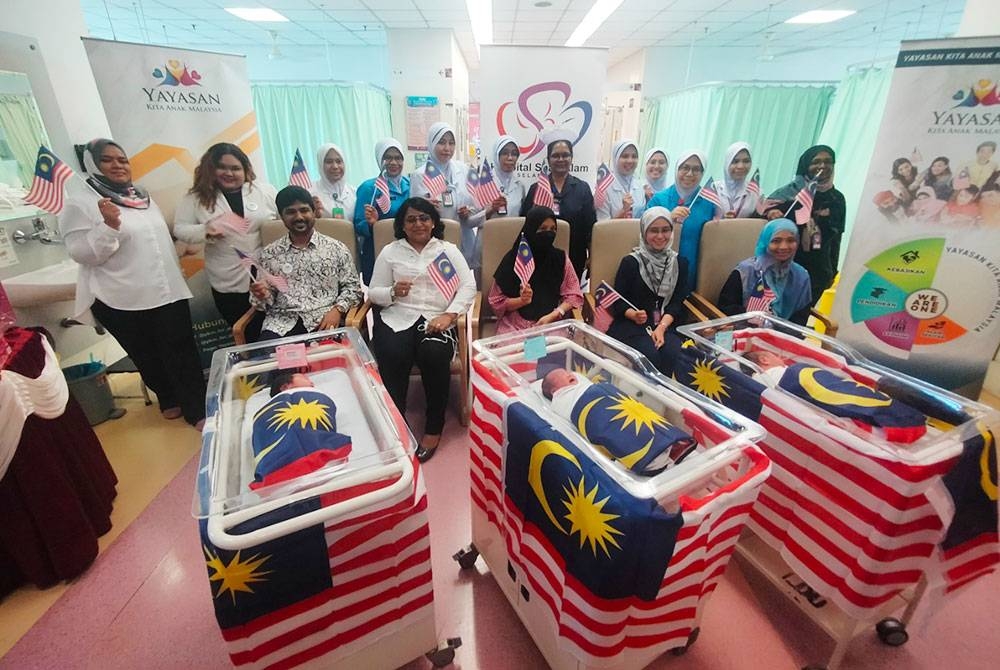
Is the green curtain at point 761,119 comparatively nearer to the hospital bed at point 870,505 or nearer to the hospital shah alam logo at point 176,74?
the hospital bed at point 870,505

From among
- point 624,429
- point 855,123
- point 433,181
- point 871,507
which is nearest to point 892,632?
point 871,507

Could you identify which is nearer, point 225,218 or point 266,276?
point 266,276

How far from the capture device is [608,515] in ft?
2.90

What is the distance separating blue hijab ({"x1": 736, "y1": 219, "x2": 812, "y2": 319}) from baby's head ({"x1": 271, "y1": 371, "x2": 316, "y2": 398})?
7.64ft

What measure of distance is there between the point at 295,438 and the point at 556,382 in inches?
29.1

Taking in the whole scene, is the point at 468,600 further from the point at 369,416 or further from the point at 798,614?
the point at 798,614

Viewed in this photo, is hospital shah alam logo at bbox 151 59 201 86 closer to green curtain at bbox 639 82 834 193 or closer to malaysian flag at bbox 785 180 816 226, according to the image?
malaysian flag at bbox 785 180 816 226

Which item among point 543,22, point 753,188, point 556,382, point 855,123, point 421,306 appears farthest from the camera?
point 543,22

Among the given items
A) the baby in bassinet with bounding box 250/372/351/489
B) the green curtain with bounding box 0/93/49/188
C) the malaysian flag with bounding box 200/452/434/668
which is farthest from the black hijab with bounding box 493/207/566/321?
the green curtain with bounding box 0/93/49/188

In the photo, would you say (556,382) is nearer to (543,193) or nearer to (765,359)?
(765,359)

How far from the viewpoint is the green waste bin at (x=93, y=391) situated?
244 centimetres

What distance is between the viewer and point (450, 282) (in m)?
2.35

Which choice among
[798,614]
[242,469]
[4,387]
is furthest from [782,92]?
[4,387]

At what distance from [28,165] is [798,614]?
14.6ft
